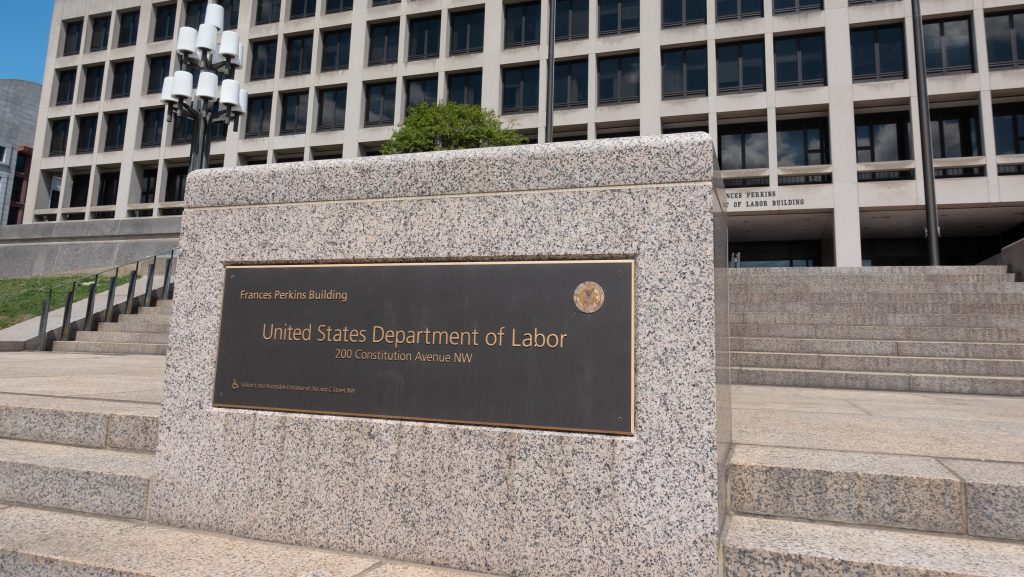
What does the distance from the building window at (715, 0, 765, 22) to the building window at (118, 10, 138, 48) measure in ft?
121

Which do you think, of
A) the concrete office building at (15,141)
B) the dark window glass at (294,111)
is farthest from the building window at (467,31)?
the concrete office building at (15,141)

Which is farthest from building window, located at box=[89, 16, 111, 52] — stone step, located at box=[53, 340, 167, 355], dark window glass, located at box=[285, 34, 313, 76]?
stone step, located at box=[53, 340, 167, 355]

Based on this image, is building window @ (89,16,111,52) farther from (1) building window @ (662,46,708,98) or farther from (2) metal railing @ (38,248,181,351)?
(1) building window @ (662,46,708,98)

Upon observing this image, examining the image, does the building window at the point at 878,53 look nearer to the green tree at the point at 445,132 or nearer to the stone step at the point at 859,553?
the green tree at the point at 445,132

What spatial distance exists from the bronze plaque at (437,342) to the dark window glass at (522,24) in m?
30.0

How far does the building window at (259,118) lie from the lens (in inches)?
1366

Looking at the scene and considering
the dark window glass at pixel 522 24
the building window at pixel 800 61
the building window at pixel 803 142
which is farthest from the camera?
the dark window glass at pixel 522 24

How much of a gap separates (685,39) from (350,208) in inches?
1128

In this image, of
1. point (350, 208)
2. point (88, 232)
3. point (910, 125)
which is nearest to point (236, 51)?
point (350, 208)

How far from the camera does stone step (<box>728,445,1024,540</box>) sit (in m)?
2.34

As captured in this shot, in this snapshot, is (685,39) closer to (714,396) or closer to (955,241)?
(955,241)

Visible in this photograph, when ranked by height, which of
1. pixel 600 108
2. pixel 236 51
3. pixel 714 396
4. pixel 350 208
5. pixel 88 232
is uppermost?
pixel 600 108

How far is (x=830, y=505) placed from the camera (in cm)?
250

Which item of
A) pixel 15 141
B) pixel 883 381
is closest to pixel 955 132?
pixel 883 381
